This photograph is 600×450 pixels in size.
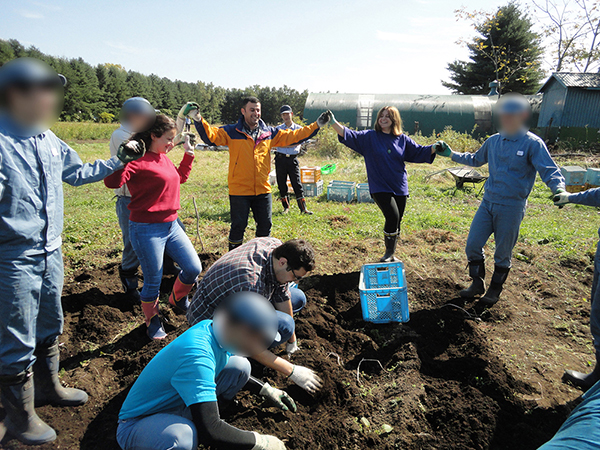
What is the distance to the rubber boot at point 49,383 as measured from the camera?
2.36 meters

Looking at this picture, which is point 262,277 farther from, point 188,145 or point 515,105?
point 515,105

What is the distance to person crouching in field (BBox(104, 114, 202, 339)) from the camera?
2.83 m

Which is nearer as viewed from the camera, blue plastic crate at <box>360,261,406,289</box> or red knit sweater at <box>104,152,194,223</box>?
red knit sweater at <box>104,152,194,223</box>

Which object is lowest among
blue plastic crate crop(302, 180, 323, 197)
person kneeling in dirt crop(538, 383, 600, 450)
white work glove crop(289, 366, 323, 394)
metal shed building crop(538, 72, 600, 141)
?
white work glove crop(289, 366, 323, 394)

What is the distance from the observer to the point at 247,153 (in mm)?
4055

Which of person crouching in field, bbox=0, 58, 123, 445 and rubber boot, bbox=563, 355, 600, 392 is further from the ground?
person crouching in field, bbox=0, 58, 123, 445

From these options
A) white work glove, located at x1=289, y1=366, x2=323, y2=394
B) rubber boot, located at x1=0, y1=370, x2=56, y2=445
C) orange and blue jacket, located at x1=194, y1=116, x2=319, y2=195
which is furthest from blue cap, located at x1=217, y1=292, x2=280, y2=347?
orange and blue jacket, located at x1=194, y1=116, x2=319, y2=195

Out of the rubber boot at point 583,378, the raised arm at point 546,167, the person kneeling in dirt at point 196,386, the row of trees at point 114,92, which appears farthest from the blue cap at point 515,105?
the row of trees at point 114,92

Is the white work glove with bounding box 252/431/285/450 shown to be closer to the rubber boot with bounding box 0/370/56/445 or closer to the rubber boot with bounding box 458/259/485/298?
the rubber boot with bounding box 0/370/56/445

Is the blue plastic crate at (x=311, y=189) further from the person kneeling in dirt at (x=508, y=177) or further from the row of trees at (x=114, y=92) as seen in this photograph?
the row of trees at (x=114, y=92)

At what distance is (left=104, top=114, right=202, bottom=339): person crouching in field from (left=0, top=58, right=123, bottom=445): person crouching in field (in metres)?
0.52

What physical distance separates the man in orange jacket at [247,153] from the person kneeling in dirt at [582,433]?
3323 millimetres

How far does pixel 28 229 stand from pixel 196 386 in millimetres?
1280

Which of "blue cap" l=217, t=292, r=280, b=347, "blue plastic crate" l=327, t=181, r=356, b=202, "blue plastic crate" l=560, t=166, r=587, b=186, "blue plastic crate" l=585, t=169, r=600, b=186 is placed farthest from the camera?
"blue plastic crate" l=560, t=166, r=587, b=186
